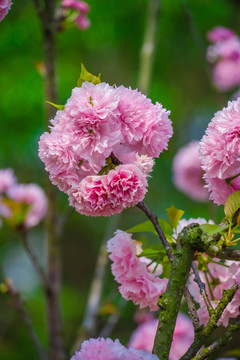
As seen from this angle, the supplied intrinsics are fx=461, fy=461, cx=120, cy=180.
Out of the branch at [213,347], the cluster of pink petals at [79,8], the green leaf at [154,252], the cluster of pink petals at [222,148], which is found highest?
the cluster of pink petals at [79,8]

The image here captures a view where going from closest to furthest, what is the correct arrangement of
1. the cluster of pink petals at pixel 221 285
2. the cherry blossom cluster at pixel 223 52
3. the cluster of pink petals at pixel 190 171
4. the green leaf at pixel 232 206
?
the green leaf at pixel 232 206
the cluster of pink petals at pixel 221 285
the cluster of pink petals at pixel 190 171
the cherry blossom cluster at pixel 223 52

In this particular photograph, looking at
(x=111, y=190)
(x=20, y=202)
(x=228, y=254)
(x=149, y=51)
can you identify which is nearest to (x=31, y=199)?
(x=20, y=202)

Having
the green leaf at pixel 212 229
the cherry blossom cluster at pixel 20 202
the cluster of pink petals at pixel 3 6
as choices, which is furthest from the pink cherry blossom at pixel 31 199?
the green leaf at pixel 212 229

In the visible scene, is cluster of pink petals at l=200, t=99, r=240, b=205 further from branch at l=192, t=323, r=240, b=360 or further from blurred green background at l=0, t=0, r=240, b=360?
blurred green background at l=0, t=0, r=240, b=360

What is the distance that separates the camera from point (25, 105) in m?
3.88

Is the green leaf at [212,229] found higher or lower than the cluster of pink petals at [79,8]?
lower

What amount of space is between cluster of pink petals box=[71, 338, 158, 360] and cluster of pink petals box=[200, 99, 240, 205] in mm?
287

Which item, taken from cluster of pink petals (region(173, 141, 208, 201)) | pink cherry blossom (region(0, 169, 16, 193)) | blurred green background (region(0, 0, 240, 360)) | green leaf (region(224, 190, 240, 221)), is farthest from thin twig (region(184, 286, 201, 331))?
blurred green background (region(0, 0, 240, 360))

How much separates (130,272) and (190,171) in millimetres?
1383

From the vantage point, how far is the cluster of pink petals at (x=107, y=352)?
559 millimetres

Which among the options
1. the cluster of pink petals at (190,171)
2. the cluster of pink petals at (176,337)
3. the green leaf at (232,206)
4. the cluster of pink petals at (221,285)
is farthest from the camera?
the cluster of pink petals at (190,171)

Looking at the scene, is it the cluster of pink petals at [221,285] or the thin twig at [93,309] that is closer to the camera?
the cluster of pink petals at [221,285]

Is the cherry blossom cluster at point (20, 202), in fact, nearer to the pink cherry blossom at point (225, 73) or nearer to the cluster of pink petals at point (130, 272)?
the cluster of pink petals at point (130, 272)

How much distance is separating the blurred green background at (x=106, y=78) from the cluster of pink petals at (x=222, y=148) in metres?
2.32
